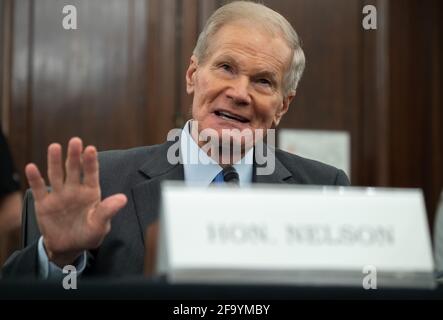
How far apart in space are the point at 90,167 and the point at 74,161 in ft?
0.08

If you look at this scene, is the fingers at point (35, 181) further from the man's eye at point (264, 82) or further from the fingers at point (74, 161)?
the man's eye at point (264, 82)

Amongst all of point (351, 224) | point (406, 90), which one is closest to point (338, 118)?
point (406, 90)

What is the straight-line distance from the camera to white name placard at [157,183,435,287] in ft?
2.37

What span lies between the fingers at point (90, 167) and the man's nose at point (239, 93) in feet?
1.73

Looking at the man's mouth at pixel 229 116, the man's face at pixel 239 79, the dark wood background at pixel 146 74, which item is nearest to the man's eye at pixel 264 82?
the man's face at pixel 239 79

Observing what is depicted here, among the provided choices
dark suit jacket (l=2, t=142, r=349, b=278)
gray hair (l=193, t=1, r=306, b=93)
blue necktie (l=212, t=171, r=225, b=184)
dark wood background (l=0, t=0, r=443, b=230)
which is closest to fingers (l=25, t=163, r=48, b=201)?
dark suit jacket (l=2, t=142, r=349, b=278)

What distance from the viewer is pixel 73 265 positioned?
109 cm

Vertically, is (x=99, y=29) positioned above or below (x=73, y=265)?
above

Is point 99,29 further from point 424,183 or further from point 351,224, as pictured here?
point 351,224

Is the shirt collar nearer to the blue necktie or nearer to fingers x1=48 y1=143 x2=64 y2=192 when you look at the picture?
the blue necktie

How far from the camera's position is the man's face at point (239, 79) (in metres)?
1.44
